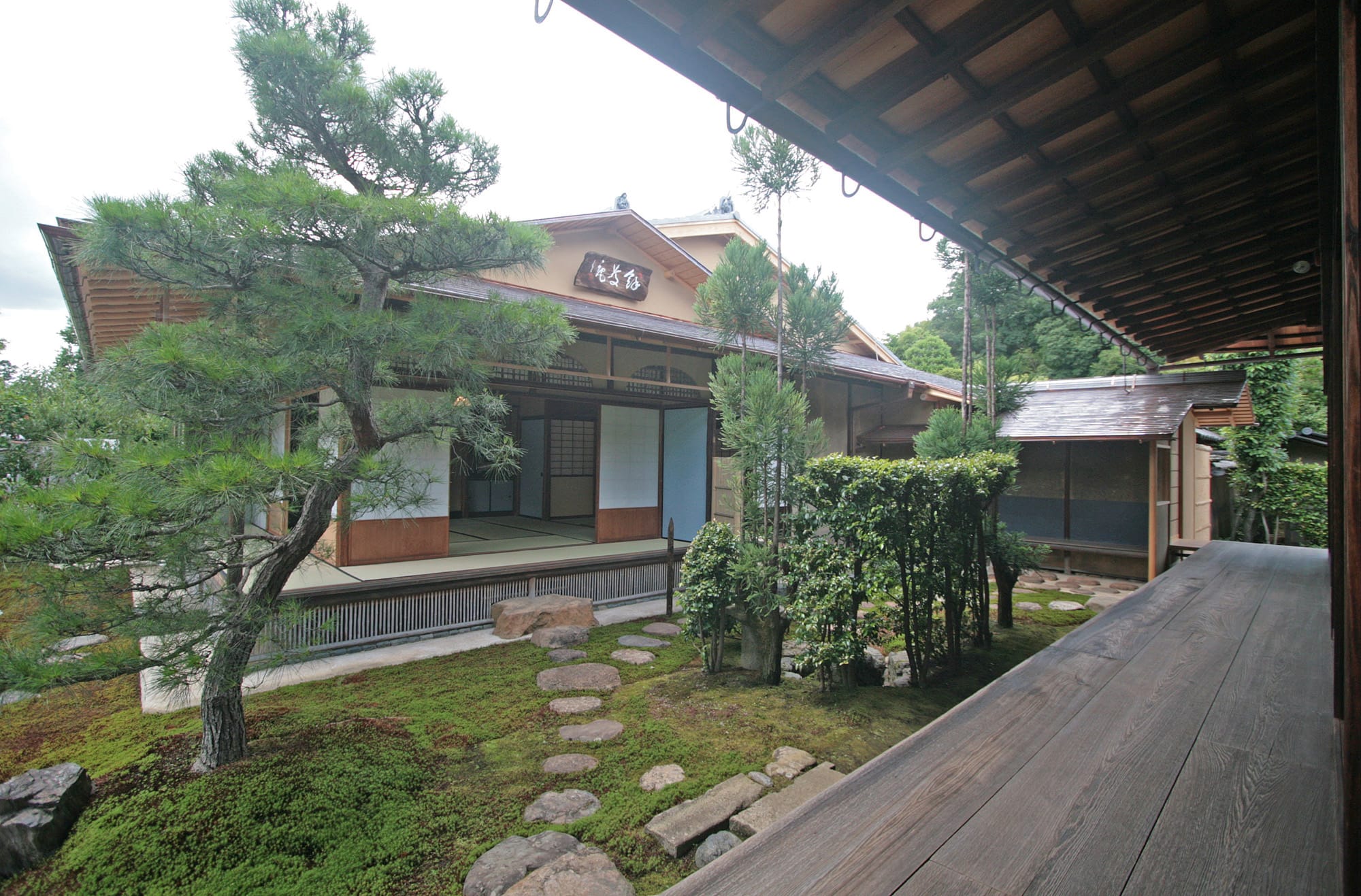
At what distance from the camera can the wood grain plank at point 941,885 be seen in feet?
3.78

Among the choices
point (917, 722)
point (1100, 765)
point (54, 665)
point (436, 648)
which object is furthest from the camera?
point (436, 648)

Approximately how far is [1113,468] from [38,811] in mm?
10447

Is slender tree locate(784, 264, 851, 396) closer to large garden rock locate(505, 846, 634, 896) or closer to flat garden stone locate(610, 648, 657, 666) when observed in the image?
flat garden stone locate(610, 648, 657, 666)

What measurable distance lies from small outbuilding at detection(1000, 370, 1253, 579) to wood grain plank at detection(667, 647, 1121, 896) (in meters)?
6.65

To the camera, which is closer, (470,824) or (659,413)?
(470,824)

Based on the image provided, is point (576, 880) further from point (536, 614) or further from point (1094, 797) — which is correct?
point (536, 614)

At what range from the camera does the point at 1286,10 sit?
4.90ft

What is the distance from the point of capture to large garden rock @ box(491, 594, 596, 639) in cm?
531

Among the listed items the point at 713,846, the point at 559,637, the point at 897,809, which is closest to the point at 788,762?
the point at 713,846

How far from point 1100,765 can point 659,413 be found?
7.11 m

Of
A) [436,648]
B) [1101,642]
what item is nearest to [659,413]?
[436,648]

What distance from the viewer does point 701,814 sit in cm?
253

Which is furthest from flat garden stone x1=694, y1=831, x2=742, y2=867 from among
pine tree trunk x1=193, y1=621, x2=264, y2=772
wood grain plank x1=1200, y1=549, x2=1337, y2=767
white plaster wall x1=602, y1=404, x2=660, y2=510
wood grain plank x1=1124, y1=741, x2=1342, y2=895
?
white plaster wall x1=602, y1=404, x2=660, y2=510

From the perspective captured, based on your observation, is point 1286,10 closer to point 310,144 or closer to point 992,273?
point 310,144
